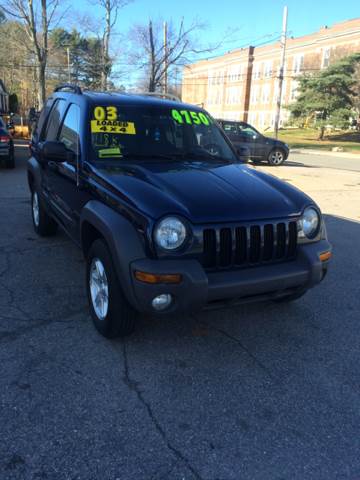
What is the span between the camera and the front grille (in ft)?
9.84

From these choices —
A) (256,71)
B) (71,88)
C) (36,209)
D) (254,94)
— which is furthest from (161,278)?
(254,94)

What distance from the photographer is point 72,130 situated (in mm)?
4262

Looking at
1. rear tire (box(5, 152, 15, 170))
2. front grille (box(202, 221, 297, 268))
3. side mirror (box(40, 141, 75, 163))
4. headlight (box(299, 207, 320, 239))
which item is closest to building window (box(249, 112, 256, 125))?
rear tire (box(5, 152, 15, 170))

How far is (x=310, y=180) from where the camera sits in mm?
14000

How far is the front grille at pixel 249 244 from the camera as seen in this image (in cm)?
300

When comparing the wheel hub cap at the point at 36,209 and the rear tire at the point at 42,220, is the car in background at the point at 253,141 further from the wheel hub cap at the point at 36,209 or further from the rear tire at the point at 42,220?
the rear tire at the point at 42,220

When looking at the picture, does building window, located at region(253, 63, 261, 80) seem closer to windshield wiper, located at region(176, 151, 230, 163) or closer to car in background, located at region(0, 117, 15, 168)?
car in background, located at region(0, 117, 15, 168)

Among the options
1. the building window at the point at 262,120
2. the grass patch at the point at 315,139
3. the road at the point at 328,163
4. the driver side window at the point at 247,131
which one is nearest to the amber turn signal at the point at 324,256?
the driver side window at the point at 247,131

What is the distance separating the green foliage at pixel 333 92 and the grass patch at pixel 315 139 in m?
1.91

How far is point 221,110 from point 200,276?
244 feet

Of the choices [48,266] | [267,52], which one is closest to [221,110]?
[267,52]

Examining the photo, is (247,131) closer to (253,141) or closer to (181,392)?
(253,141)

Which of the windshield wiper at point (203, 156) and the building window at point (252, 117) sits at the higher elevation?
the building window at point (252, 117)

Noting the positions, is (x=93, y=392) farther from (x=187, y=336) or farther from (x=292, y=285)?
(x=292, y=285)
